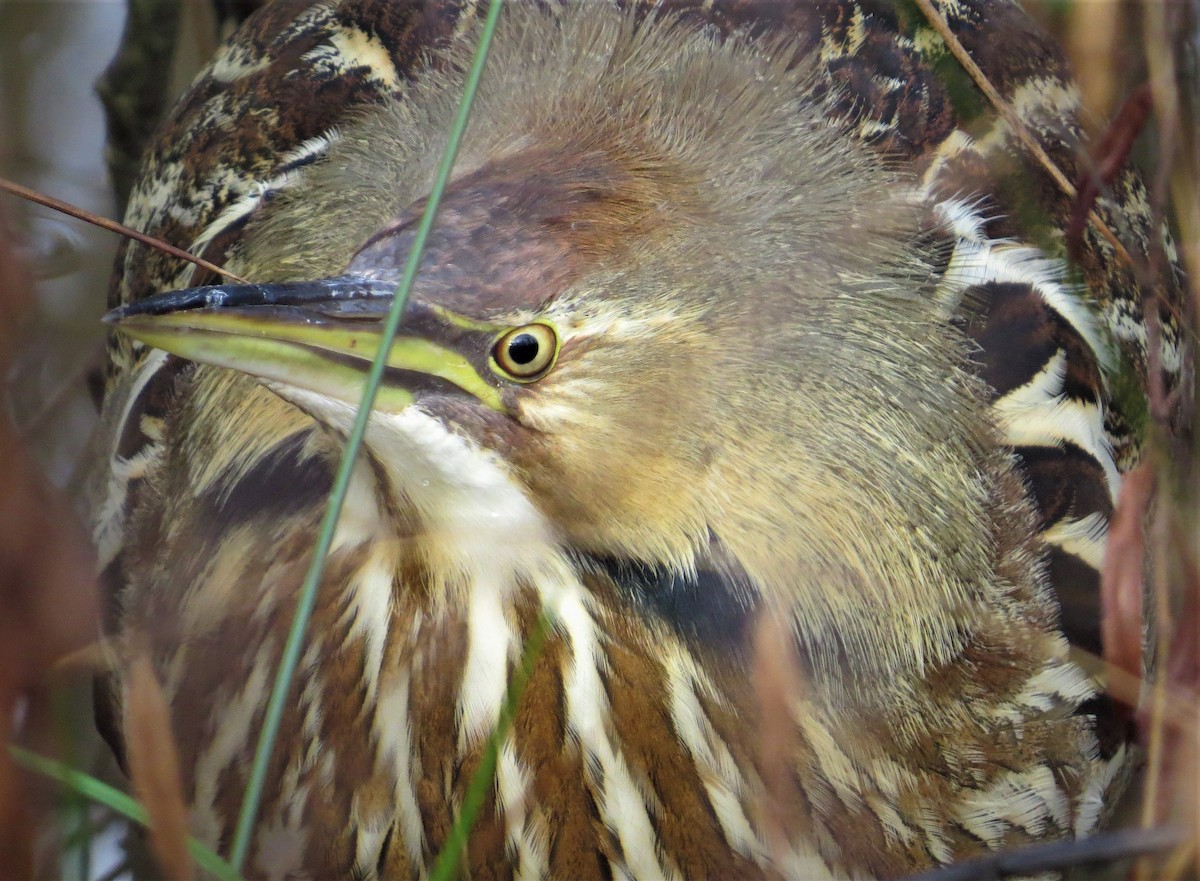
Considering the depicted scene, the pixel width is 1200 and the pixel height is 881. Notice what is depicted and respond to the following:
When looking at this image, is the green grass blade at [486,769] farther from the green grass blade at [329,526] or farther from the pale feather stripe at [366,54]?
the pale feather stripe at [366,54]

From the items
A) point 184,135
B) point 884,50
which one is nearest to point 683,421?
point 884,50

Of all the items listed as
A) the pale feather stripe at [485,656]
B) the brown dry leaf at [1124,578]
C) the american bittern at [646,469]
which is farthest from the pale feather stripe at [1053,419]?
the pale feather stripe at [485,656]

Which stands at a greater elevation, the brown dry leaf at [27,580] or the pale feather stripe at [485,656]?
the brown dry leaf at [27,580]

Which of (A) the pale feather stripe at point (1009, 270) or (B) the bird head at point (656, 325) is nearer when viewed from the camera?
(B) the bird head at point (656, 325)

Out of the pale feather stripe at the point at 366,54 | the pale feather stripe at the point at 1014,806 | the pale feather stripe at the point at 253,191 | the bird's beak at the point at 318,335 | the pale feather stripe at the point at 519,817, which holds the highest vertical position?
the pale feather stripe at the point at 366,54

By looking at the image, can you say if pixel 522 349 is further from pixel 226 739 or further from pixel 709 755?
pixel 226 739

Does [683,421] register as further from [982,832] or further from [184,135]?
[184,135]

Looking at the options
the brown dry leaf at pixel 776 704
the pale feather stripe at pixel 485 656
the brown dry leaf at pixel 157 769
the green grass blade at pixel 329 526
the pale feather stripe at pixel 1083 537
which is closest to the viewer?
the brown dry leaf at pixel 157 769

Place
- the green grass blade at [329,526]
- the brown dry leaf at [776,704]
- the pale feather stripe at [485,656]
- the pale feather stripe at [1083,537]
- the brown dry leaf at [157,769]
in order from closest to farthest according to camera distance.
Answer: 1. the brown dry leaf at [157,769]
2. the brown dry leaf at [776,704]
3. the green grass blade at [329,526]
4. the pale feather stripe at [485,656]
5. the pale feather stripe at [1083,537]
